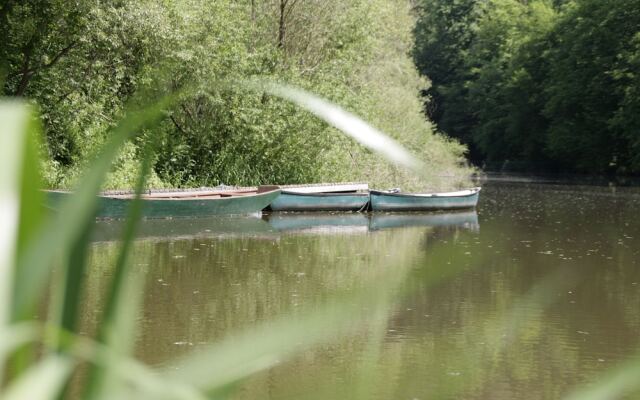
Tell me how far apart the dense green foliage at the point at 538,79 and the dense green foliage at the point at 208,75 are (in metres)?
15.6

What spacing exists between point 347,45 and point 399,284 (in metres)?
26.0

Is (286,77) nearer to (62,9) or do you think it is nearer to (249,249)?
(62,9)

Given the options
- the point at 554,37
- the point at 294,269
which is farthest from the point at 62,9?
the point at 554,37

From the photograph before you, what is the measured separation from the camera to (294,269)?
1371 centimetres

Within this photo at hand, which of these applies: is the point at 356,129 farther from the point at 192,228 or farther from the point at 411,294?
the point at 192,228

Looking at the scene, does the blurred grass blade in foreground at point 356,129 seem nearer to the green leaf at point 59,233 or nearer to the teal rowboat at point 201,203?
the green leaf at point 59,233

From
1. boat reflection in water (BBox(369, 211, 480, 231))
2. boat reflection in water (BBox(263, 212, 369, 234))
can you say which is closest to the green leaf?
boat reflection in water (BBox(263, 212, 369, 234))

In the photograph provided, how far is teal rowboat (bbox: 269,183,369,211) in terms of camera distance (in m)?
23.0

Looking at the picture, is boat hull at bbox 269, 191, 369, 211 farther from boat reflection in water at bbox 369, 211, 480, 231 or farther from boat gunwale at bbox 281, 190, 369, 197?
boat reflection in water at bbox 369, 211, 480, 231

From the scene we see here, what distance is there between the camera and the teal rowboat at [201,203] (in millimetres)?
19109

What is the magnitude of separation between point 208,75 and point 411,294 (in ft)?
69.5

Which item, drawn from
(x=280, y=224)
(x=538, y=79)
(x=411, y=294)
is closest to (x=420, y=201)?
(x=280, y=224)

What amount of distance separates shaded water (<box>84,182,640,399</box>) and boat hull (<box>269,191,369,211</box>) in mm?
421

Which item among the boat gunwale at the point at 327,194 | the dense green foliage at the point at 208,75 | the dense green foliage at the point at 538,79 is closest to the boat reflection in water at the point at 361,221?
the boat gunwale at the point at 327,194
